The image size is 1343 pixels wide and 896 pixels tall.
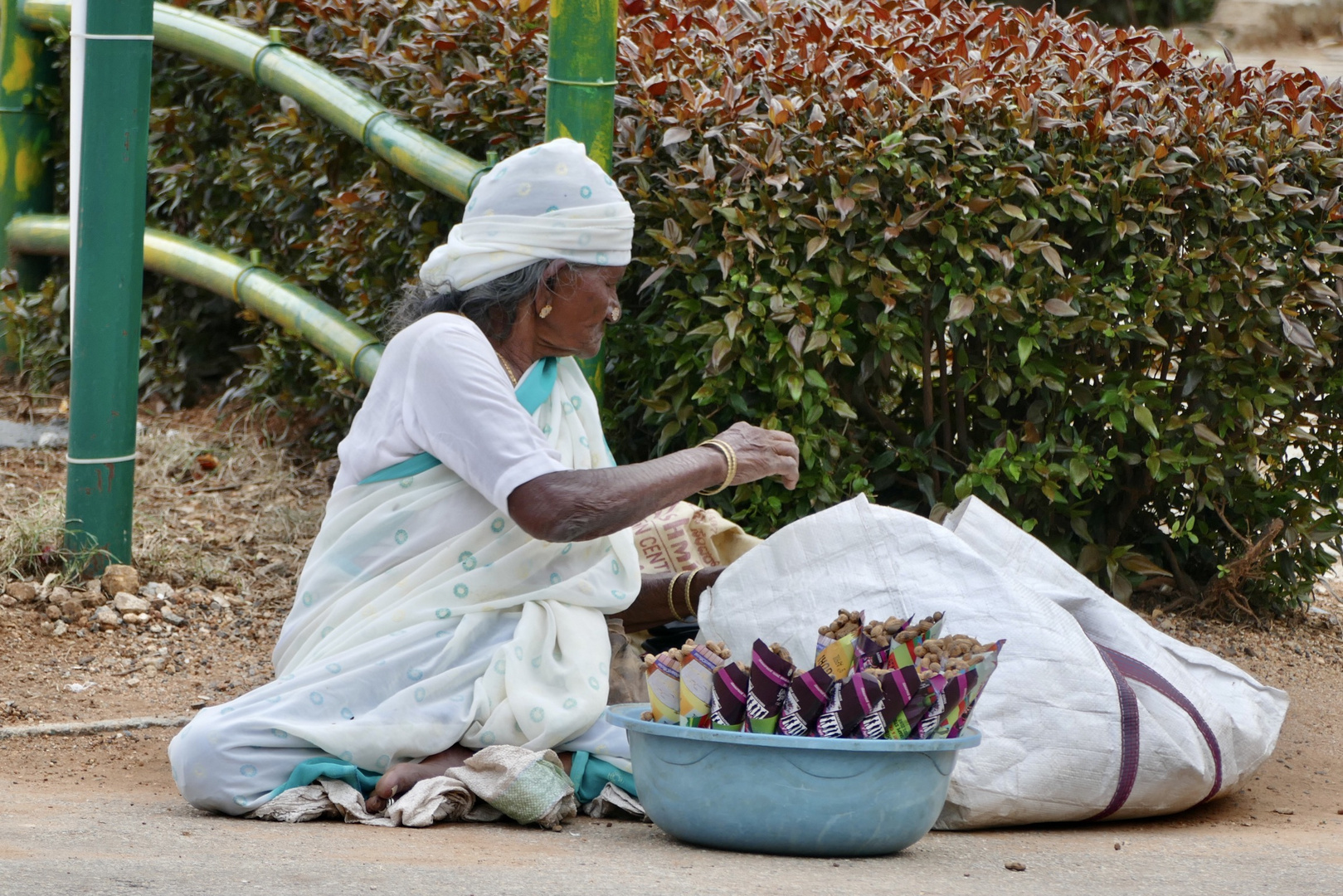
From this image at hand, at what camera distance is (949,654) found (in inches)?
100

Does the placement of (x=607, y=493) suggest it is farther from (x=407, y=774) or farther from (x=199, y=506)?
(x=199, y=506)

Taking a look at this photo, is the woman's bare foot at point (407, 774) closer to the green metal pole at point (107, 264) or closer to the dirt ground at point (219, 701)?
the dirt ground at point (219, 701)

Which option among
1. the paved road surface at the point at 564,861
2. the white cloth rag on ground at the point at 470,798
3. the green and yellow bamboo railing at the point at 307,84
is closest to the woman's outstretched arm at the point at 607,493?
the white cloth rag on ground at the point at 470,798

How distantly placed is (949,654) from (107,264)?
8.16 ft

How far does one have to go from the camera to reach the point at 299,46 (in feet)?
16.4

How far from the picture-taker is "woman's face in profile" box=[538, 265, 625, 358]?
2953 millimetres

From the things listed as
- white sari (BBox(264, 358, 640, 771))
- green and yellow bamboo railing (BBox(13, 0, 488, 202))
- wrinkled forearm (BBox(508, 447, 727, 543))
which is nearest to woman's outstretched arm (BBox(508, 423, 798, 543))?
wrinkled forearm (BBox(508, 447, 727, 543))

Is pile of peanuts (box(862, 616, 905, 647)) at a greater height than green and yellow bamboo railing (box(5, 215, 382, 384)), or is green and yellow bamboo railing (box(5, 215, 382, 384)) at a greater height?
green and yellow bamboo railing (box(5, 215, 382, 384))

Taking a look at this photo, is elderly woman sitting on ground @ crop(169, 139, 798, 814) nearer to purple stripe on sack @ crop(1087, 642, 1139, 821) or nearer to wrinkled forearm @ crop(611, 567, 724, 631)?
wrinkled forearm @ crop(611, 567, 724, 631)

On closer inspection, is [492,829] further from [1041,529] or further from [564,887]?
[1041,529]

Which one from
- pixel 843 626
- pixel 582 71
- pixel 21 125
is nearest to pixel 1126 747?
pixel 843 626

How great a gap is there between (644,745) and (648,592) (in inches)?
31.0

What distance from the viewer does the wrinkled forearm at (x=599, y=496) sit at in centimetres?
272

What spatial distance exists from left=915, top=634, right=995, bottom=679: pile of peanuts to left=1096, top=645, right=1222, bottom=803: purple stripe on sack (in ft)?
Result: 1.53
